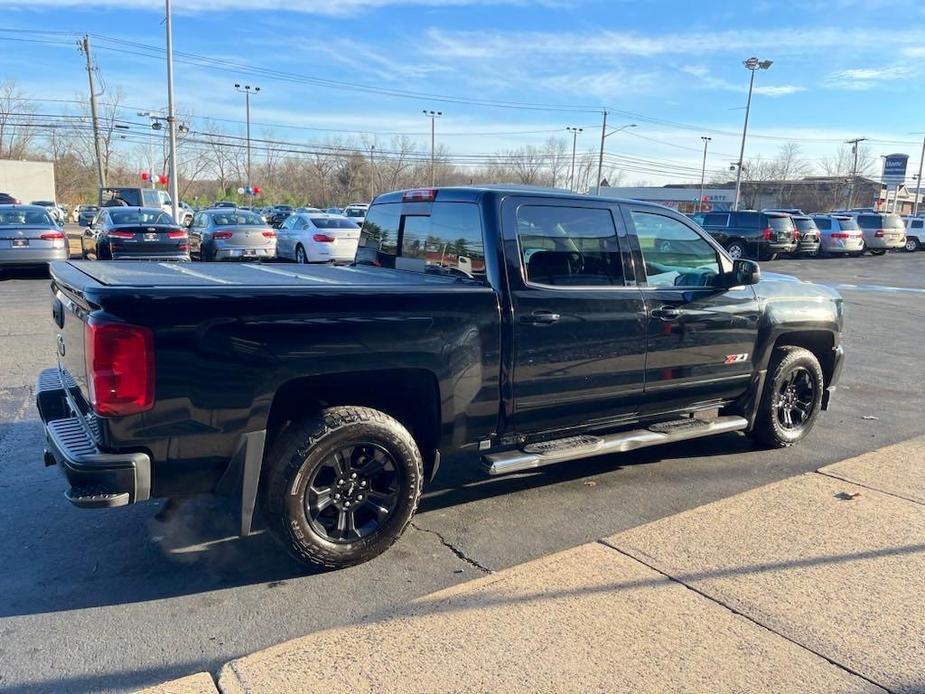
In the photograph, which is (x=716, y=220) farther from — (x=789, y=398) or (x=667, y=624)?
(x=667, y=624)

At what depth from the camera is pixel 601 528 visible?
167 inches

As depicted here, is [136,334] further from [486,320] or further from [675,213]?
[675,213]

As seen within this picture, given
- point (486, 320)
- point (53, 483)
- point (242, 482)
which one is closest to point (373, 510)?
point (242, 482)

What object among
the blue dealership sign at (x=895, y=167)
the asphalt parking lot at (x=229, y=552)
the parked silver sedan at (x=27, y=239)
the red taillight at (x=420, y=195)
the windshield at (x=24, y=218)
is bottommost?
the asphalt parking lot at (x=229, y=552)

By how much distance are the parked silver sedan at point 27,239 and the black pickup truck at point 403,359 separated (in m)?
11.9

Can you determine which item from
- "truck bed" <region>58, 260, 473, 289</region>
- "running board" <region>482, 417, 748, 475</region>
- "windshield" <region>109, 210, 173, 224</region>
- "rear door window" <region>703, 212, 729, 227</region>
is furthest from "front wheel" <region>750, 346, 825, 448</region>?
"rear door window" <region>703, 212, 729, 227</region>

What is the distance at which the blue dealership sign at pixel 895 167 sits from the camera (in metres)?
76.6

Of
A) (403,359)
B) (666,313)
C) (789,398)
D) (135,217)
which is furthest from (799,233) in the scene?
(403,359)

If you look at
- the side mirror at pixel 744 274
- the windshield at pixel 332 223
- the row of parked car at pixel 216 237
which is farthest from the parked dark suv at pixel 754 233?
the side mirror at pixel 744 274

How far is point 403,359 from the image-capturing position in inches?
144

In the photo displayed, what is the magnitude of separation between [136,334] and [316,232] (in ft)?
55.4

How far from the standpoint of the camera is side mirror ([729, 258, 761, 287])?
503cm

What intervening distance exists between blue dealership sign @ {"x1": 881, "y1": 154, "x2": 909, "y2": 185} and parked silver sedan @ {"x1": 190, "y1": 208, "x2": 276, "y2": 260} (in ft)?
257

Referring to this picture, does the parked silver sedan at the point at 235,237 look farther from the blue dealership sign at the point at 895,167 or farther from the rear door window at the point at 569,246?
the blue dealership sign at the point at 895,167
